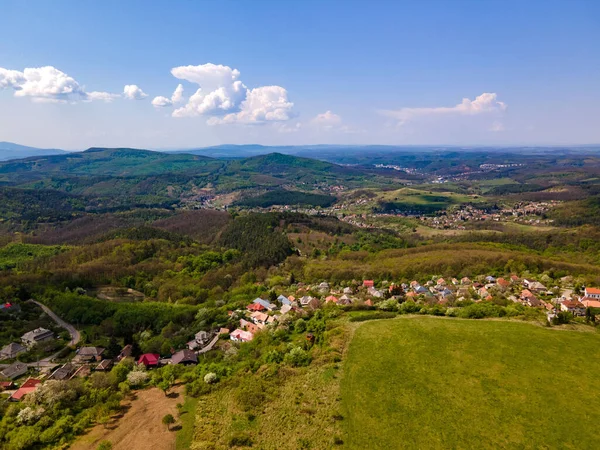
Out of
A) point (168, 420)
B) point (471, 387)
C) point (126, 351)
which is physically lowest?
point (126, 351)

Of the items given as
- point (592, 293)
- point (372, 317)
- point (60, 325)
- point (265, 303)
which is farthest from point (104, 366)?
point (592, 293)

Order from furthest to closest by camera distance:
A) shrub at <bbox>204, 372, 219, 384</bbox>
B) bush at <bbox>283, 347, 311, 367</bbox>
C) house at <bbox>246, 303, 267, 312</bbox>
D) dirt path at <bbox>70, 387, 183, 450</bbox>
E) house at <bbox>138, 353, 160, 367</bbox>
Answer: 1. house at <bbox>246, 303, 267, 312</bbox>
2. house at <bbox>138, 353, 160, 367</bbox>
3. bush at <bbox>283, 347, 311, 367</bbox>
4. shrub at <bbox>204, 372, 219, 384</bbox>
5. dirt path at <bbox>70, 387, 183, 450</bbox>

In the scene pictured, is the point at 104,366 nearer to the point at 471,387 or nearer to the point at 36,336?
the point at 36,336

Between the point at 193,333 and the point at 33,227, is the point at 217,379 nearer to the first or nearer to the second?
the point at 193,333

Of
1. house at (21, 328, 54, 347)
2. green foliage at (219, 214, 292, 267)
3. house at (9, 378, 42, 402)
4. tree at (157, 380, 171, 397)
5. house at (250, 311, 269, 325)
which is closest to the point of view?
tree at (157, 380, 171, 397)

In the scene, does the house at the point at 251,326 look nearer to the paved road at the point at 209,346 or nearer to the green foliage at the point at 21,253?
the paved road at the point at 209,346

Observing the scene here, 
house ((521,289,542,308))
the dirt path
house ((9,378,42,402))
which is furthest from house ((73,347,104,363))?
house ((521,289,542,308))

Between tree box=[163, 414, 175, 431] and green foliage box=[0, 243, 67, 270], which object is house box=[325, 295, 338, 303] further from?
green foliage box=[0, 243, 67, 270]
